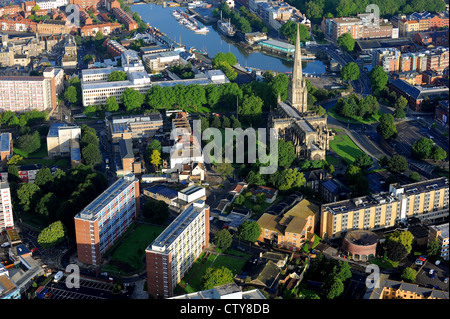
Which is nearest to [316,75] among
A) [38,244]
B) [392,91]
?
[392,91]

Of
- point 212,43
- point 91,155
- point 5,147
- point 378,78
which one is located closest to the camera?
point 91,155

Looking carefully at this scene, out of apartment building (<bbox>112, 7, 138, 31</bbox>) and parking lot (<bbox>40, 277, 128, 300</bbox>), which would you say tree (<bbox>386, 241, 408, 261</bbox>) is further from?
apartment building (<bbox>112, 7, 138, 31</bbox>)

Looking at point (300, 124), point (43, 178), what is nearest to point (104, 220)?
point (43, 178)

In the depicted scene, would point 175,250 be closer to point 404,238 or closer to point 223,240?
point 223,240

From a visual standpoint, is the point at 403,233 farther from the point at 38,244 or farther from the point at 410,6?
the point at 410,6

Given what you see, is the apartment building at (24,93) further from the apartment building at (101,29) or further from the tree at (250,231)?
the tree at (250,231)

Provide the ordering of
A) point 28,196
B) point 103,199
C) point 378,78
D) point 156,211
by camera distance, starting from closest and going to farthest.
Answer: point 103,199 < point 156,211 < point 28,196 < point 378,78

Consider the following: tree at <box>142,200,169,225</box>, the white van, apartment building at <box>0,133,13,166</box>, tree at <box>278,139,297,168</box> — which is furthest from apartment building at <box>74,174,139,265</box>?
apartment building at <box>0,133,13,166</box>
